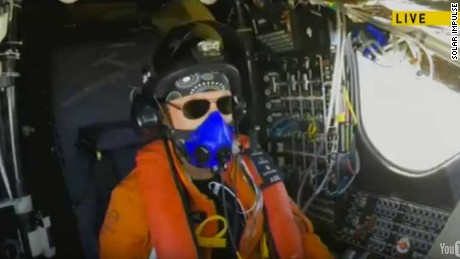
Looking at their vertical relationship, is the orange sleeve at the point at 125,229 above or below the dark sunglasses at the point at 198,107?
Answer: below

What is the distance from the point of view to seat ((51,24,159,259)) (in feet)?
6.20

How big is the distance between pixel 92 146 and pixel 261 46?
2.67ft

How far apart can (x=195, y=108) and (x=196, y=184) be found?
0.27 metres

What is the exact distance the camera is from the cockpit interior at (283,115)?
159cm

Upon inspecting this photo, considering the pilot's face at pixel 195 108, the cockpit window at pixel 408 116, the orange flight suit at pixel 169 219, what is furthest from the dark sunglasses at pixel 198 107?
the cockpit window at pixel 408 116

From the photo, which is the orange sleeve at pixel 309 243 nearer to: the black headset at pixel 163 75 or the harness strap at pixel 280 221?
the harness strap at pixel 280 221

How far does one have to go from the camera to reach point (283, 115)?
2.16m

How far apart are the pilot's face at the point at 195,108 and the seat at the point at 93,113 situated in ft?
1.22

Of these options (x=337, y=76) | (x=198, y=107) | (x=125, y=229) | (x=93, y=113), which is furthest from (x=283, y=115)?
(x=125, y=229)


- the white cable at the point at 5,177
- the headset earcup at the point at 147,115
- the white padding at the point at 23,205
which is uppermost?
the headset earcup at the point at 147,115

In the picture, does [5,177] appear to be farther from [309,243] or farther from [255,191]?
[309,243]

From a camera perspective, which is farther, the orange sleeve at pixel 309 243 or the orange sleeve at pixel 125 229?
the orange sleeve at pixel 309 243

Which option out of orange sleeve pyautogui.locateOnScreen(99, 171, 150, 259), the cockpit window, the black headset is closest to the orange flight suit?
orange sleeve pyautogui.locateOnScreen(99, 171, 150, 259)

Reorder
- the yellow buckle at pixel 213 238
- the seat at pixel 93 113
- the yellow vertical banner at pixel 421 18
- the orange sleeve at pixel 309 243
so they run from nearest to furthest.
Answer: the yellow vertical banner at pixel 421 18
the yellow buckle at pixel 213 238
the orange sleeve at pixel 309 243
the seat at pixel 93 113
